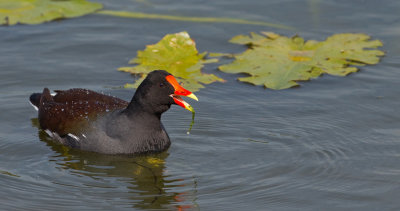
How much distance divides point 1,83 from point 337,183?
434cm

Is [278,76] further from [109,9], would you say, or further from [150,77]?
[109,9]

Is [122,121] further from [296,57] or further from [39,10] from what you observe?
[39,10]

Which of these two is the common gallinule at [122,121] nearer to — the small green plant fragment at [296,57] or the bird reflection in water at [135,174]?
the bird reflection in water at [135,174]

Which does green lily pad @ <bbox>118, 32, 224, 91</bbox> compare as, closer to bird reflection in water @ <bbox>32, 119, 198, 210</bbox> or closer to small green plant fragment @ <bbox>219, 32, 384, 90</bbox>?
small green plant fragment @ <bbox>219, 32, 384, 90</bbox>

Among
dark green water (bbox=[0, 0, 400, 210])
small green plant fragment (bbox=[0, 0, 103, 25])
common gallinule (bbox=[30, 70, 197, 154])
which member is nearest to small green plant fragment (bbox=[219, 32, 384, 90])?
dark green water (bbox=[0, 0, 400, 210])

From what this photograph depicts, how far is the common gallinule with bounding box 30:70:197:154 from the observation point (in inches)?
257

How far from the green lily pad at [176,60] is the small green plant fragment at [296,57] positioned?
14.1 inches

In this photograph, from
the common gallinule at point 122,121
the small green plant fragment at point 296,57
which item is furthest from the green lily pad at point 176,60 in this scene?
the common gallinule at point 122,121

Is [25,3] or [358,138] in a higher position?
[25,3]

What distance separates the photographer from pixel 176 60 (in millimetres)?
8727

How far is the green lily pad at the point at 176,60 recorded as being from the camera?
27.4 feet

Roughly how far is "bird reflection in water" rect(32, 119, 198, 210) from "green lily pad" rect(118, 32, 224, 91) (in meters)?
1.69

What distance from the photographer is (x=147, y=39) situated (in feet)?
32.0

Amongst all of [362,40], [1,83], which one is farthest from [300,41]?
[1,83]
